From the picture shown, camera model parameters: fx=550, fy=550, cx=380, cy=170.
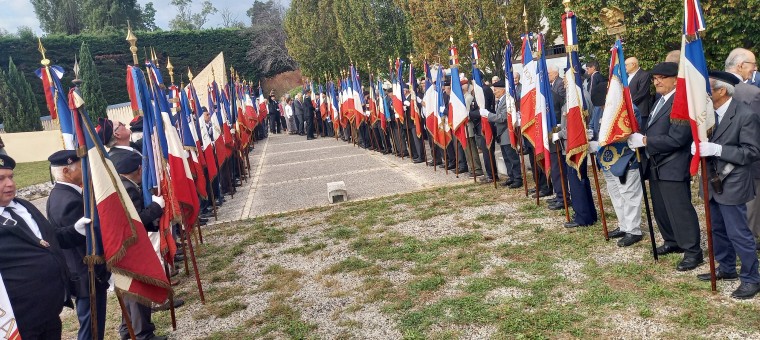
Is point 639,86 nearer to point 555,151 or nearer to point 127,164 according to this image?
point 555,151

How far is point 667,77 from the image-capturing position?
489 centimetres

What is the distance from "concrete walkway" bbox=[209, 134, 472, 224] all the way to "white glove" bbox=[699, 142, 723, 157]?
6.27 meters

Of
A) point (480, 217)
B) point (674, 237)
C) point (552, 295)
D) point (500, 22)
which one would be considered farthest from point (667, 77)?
point (500, 22)

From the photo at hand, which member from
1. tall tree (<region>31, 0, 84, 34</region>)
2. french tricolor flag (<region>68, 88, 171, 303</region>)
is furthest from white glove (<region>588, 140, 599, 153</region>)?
tall tree (<region>31, 0, 84, 34</region>)

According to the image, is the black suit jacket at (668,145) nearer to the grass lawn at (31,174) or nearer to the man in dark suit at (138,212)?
the man in dark suit at (138,212)

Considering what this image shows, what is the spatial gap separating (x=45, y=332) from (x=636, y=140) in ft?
16.5

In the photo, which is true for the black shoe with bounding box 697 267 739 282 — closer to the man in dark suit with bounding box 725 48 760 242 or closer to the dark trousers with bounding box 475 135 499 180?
the man in dark suit with bounding box 725 48 760 242

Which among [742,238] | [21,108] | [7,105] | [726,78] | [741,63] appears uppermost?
[7,105]

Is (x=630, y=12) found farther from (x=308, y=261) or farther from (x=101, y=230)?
(x=101, y=230)

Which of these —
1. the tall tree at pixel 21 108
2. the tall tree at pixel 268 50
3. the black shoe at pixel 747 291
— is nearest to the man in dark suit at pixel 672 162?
the black shoe at pixel 747 291

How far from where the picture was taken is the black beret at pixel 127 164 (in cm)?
498

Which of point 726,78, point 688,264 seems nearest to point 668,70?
point 726,78

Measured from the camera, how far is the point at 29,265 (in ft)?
11.1

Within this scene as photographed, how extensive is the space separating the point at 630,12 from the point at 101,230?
1014 cm
